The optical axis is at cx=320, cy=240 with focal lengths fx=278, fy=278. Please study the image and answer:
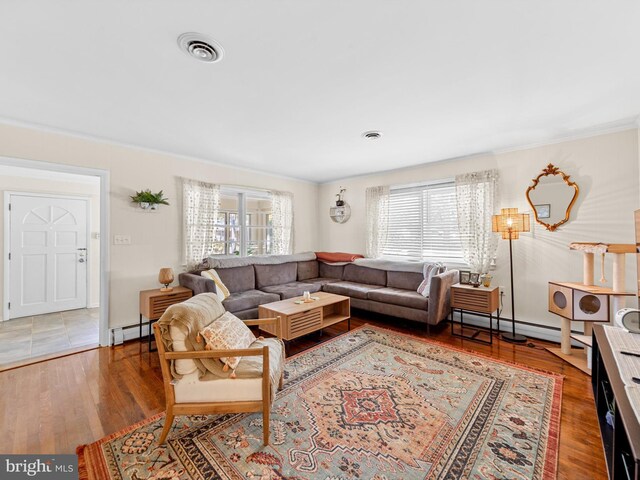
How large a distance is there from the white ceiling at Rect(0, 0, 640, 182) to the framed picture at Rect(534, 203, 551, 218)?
30.9 inches

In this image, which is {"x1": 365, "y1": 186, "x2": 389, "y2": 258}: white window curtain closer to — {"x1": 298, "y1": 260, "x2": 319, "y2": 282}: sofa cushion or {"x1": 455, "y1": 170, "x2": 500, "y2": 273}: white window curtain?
{"x1": 298, "y1": 260, "x2": 319, "y2": 282}: sofa cushion

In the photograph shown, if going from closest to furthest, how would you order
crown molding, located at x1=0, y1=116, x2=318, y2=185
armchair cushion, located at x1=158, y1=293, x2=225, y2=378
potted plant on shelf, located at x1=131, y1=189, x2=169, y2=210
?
1. armchair cushion, located at x1=158, y1=293, x2=225, y2=378
2. crown molding, located at x1=0, y1=116, x2=318, y2=185
3. potted plant on shelf, located at x1=131, y1=189, x2=169, y2=210

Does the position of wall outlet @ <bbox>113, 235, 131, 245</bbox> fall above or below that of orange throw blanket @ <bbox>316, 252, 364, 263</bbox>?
above

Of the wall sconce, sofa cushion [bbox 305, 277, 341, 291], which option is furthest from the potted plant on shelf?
the wall sconce

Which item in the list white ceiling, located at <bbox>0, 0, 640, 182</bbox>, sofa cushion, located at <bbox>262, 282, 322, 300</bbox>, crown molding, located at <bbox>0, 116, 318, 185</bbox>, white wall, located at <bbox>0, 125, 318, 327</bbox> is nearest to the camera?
white ceiling, located at <bbox>0, 0, 640, 182</bbox>

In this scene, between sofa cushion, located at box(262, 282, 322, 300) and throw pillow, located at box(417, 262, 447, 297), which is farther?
sofa cushion, located at box(262, 282, 322, 300)

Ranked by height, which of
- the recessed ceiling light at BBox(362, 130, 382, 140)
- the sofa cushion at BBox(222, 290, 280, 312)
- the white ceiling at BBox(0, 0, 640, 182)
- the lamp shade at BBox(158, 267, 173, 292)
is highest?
the recessed ceiling light at BBox(362, 130, 382, 140)

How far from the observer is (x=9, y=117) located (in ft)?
8.66

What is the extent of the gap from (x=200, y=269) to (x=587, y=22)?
4.32 m

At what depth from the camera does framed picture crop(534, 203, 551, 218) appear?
3.32 metres

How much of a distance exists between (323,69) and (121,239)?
3079mm

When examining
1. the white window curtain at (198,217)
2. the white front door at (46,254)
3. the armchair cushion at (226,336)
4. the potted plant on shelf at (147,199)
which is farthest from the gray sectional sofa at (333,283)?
the white front door at (46,254)

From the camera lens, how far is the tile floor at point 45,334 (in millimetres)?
3046

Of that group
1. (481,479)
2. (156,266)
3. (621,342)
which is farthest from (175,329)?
(621,342)
